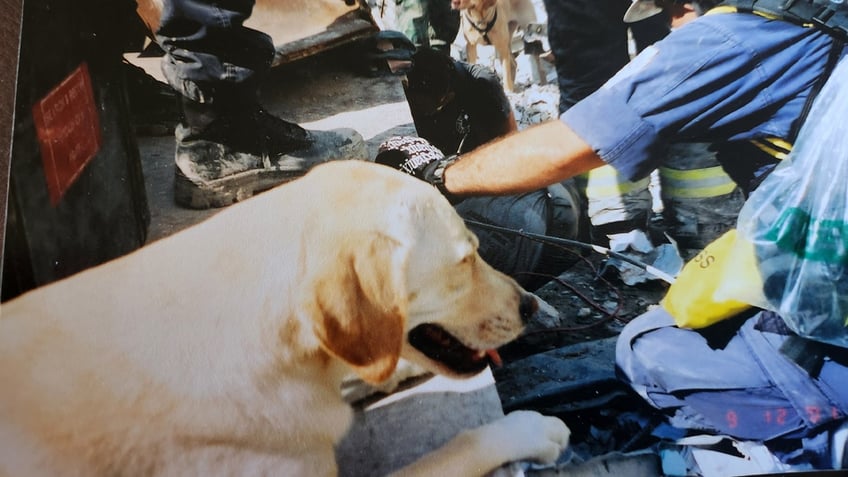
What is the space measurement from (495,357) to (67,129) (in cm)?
82

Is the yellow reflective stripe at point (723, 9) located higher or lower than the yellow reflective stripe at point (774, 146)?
higher

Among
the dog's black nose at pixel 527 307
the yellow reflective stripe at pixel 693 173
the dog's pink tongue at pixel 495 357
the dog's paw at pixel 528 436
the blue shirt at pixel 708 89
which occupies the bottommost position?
the dog's paw at pixel 528 436

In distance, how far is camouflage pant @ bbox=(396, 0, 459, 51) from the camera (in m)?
1.15

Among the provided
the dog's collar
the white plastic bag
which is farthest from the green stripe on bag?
the dog's collar

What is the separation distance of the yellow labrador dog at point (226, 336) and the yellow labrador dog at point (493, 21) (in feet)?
1.13

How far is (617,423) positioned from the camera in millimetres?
1231

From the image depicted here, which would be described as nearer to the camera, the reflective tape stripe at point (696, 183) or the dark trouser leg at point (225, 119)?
the dark trouser leg at point (225, 119)

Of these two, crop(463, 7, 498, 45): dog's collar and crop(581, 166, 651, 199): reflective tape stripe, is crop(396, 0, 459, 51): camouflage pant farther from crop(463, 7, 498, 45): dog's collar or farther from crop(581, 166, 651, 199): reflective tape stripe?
crop(581, 166, 651, 199): reflective tape stripe

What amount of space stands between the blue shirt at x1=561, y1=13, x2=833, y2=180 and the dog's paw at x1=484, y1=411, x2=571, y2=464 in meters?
0.49

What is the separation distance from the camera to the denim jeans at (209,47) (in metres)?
1.03

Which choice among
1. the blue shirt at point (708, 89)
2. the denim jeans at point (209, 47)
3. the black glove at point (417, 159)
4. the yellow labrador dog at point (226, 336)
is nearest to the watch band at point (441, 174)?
the black glove at point (417, 159)

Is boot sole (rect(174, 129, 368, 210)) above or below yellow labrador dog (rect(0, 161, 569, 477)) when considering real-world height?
above

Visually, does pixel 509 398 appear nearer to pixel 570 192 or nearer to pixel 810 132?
pixel 570 192

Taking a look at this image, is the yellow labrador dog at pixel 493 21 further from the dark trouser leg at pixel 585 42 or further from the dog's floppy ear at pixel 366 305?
the dog's floppy ear at pixel 366 305
